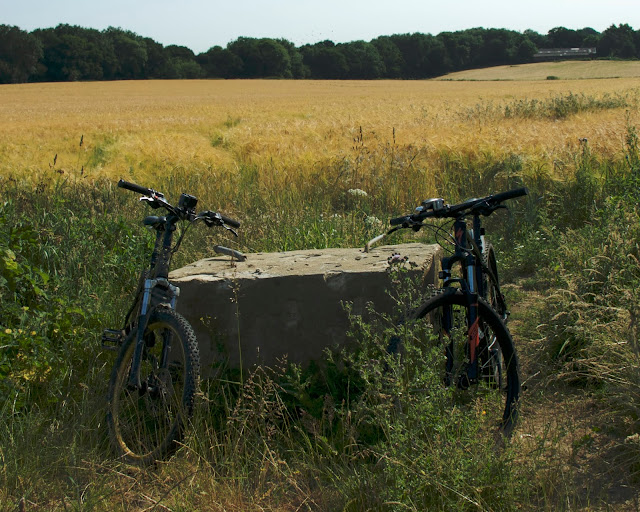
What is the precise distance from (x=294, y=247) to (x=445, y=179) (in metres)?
4.06

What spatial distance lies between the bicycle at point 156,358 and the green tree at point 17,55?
77504mm

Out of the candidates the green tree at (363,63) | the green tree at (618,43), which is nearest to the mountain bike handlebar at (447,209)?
the green tree at (363,63)

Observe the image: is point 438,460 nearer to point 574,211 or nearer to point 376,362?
point 376,362

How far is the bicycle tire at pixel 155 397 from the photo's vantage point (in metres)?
3.21

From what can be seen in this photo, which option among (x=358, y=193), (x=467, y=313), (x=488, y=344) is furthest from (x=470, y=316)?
(x=358, y=193)

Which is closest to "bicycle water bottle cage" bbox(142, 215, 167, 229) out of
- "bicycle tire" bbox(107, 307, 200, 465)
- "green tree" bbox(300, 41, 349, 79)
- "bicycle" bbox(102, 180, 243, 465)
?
"bicycle" bbox(102, 180, 243, 465)

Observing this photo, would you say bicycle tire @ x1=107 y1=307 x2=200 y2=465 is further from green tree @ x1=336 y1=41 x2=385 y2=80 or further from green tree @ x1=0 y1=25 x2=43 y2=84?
green tree @ x1=336 y1=41 x2=385 y2=80

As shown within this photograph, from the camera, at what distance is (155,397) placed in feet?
11.6

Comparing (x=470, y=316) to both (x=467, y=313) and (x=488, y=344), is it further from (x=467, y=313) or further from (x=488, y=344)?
(x=488, y=344)

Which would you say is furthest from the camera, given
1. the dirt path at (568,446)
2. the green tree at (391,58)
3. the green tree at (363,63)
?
the green tree at (391,58)

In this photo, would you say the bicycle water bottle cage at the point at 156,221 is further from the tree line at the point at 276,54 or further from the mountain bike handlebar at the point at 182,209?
the tree line at the point at 276,54

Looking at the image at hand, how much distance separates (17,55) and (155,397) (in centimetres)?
7936

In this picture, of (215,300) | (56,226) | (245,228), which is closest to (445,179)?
(245,228)

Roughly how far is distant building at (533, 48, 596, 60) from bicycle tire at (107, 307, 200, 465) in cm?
9834
